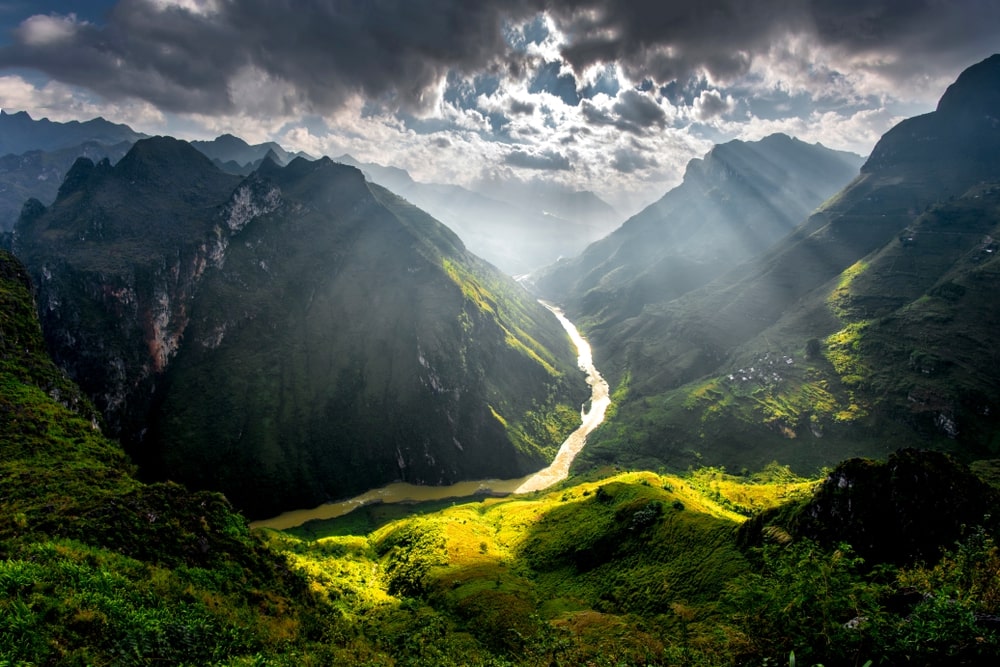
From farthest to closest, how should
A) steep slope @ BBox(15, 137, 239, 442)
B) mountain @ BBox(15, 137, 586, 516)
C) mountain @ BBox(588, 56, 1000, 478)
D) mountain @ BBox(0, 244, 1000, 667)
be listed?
mountain @ BBox(15, 137, 586, 516) < steep slope @ BBox(15, 137, 239, 442) < mountain @ BBox(588, 56, 1000, 478) < mountain @ BBox(0, 244, 1000, 667)

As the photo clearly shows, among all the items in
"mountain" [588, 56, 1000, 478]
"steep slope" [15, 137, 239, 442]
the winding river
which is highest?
"steep slope" [15, 137, 239, 442]

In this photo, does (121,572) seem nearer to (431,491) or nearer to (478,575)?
(478,575)

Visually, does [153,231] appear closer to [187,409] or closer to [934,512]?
[187,409]

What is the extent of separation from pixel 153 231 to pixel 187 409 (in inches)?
3455

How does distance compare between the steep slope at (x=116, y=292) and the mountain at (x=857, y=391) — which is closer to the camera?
the mountain at (x=857, y=391)

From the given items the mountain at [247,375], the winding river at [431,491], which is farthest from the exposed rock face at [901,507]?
the mountain at [247,375]

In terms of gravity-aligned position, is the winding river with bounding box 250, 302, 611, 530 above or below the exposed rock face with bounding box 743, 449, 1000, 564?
below

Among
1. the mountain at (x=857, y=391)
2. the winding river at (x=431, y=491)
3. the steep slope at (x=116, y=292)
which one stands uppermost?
the steep slope at (x=116, y=292)

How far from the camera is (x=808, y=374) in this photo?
Answer: 169 m

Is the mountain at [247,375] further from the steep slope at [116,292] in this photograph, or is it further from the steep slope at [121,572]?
the steep slope at [121,572]

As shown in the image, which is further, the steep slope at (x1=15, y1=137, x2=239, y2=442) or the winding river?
the winding river

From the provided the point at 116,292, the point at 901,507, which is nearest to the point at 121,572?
the point at 901,507

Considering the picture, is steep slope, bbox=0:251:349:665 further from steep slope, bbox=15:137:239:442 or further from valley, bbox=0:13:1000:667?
steep slope, bbox=15:137:239:442

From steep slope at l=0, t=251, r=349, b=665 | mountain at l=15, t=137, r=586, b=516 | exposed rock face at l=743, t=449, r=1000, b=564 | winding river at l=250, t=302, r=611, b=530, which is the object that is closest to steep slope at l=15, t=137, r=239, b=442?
mountain at l=15, t=137, r=586, b=516
